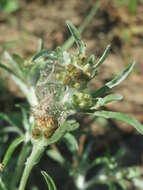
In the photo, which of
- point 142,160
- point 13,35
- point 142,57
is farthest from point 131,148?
point 13,35

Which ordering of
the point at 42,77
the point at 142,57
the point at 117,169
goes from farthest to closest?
the point at 142,57 → the point at 117,169 → the point at 42,77

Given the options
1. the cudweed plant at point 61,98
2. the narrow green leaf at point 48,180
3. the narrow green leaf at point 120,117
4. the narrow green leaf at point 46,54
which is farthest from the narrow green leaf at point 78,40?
the narrow green leaf at point 48,180

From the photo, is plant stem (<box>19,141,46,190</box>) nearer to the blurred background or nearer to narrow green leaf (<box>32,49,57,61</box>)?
narrow green leaf (<box>32,49,57,61</box>)

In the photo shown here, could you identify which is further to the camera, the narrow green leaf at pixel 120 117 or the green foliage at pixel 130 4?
the green foliage at pixel 130 4

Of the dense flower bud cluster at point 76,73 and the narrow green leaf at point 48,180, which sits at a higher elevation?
the dense flower bud cluster at point 76,73

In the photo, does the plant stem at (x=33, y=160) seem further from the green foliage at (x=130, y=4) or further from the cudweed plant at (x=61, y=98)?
the green foliage at (x=130, y=4)

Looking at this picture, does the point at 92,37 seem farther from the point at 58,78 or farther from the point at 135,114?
the point at 58,78

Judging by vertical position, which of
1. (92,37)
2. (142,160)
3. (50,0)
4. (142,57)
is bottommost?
(142,160)

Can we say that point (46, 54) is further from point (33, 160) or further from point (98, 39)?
point (98, 39)

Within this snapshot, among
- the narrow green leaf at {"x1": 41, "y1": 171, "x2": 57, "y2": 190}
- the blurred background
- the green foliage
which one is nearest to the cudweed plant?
the narrow green leaf at {"x1": 41, "y1": 171, "x2": 57, "y2": 190}
